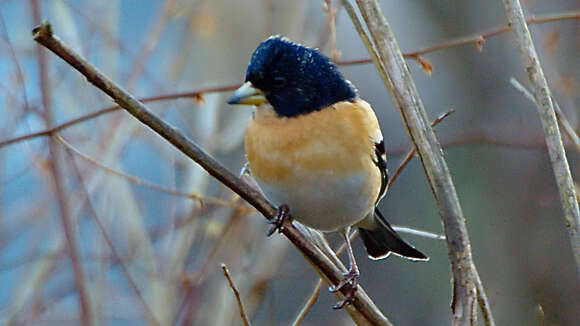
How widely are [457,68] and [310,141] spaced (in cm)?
513

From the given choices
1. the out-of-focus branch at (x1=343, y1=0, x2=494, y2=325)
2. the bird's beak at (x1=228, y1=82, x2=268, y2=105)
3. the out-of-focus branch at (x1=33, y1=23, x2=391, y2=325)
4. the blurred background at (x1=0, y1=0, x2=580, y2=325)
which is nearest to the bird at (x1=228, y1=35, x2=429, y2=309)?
the bird's beak at (x1=228, y1=82, x2=268, y2=105)

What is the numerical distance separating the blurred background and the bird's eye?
0.26 meters

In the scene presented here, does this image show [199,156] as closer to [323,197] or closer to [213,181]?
[323,197]

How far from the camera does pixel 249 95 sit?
9.01ft

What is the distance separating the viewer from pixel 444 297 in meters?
6.64

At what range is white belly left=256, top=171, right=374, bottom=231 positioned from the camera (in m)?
2.82

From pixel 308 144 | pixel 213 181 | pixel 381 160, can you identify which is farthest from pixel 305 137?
A: pixel 213 181

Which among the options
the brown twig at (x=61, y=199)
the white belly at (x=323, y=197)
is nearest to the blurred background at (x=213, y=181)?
the brown twig at (x=61, y=199)

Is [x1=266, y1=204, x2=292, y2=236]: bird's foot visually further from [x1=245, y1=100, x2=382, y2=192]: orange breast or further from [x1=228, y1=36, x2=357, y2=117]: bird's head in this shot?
[x1=228, y1=36, x2=357, y2=117]: bird's head

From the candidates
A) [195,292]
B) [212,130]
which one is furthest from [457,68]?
[195,292]

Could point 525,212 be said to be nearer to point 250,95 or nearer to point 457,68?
point 457,68

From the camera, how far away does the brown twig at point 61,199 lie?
2977 mm

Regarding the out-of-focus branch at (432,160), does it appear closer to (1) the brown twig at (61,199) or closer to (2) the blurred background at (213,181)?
(2) the blurred background at (213,181)

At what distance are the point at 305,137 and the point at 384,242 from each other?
3.05 ft
